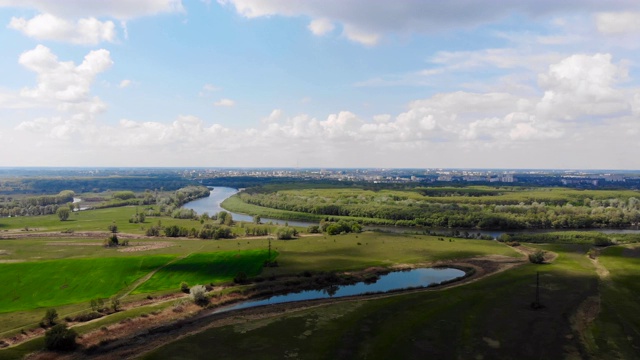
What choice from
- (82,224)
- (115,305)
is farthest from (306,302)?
(82,224)

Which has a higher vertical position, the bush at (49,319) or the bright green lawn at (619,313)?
the bright green lawn at (619,313)

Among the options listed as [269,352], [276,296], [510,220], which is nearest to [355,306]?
[276,296]

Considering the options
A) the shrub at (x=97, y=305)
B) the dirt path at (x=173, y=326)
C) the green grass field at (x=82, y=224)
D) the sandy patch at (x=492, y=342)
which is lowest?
the green grass field at (x=82, y=224)

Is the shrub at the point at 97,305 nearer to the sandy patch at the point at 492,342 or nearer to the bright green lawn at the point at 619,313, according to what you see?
the sandy patch at the point at 492,342

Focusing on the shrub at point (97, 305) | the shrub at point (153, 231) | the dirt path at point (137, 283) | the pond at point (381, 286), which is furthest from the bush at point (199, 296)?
the shrub at point (153, 231)

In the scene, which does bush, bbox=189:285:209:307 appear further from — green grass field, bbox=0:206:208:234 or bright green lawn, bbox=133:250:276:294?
green grass field, bbox=0:206:208:234

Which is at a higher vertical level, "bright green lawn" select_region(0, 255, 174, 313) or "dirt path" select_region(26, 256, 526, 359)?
"bright green lawn" select_region(0, 255, 174, 313)

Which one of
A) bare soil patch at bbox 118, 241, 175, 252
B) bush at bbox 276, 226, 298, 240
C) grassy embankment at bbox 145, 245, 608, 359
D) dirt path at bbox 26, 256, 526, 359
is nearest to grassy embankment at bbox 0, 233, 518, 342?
bare soil patch at bbox 118, 241, 175, 252

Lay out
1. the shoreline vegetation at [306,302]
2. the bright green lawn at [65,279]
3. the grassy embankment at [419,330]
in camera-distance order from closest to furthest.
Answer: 1. the grassy embankment at [419,330]
2. the shoreline vegetation at [306,302]
3. the bright green lawn at [65,279]
